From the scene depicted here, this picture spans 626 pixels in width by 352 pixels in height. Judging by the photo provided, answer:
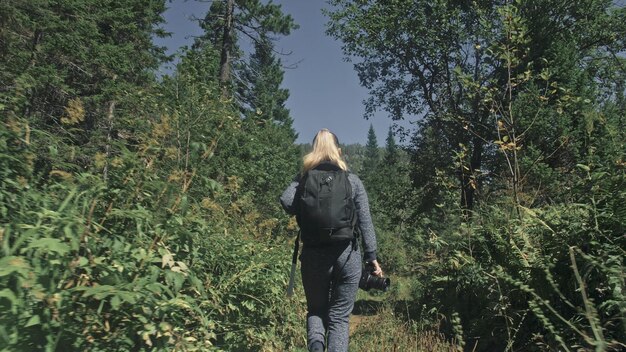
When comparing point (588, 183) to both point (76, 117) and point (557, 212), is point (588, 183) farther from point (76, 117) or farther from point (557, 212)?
point (76, 117)

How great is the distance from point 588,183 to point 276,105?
139 feet

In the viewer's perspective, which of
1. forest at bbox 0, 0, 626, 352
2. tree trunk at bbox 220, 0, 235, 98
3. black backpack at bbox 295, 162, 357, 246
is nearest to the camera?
forest at bbox 0, 0, 626, 352

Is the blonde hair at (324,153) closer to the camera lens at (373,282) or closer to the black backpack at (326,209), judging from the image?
the black backpack at (326,209)

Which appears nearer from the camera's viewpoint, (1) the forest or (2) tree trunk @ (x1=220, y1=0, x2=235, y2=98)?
(1) the forest

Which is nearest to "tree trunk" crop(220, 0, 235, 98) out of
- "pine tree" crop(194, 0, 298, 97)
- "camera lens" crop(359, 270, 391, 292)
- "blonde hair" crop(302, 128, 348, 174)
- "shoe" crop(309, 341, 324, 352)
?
"pine tree" crop(194, 0, 298, 97)

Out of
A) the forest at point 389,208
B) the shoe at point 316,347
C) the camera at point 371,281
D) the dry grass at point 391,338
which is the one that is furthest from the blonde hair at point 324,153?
the dry grass at point 391,338

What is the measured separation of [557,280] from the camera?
144 inches

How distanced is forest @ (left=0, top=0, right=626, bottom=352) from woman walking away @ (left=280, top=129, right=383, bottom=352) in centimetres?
53

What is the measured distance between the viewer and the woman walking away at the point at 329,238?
352cm

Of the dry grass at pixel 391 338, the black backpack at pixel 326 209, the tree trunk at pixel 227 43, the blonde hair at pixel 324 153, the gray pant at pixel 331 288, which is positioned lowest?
the dry grass at pixel 391 338

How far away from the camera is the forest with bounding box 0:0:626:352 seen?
2.06 metres

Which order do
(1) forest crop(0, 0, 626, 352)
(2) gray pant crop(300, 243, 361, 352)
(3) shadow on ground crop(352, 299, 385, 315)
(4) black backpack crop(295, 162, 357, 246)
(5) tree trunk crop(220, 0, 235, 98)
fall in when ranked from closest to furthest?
(1) forest crop(0, 0, 626, 352) → (4) black backpack crop(295, 162, 357, 246) → (2) gray pant crop(300, 243, 361, 352) → (3) shadow on ground crop(352, 299, 385, 315) → (5) tree trunk crop(220, 0, 235, 98)

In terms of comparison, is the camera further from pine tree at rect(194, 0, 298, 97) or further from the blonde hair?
pine tree at rect(194, 0, 298, 97)

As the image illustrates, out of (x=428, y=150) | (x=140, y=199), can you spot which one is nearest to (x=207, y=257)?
(x=140, y=199)
